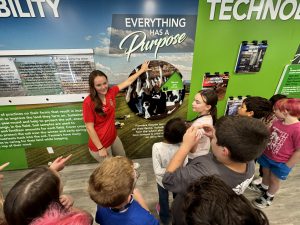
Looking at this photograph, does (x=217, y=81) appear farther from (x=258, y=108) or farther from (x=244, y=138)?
(x=244, y=138)

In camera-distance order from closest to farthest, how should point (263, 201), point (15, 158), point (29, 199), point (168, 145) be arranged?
1. point (29, 199)
2. point (168, 145)
3. point (263, 201)
4. point (15, 158)

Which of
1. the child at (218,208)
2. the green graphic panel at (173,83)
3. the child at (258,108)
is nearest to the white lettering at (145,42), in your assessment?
the green graphic panel at (173,83)

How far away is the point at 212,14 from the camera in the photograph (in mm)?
2344

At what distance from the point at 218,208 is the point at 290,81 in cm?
279

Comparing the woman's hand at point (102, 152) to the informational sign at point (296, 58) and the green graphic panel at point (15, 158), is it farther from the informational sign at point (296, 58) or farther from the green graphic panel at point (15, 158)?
the informational sign at point (296, 58)

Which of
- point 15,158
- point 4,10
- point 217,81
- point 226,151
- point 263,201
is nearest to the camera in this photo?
point 226,151

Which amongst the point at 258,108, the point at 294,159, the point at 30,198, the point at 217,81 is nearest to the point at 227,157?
the point at 30,198

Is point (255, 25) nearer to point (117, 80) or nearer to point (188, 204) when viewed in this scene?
point (117, 80)

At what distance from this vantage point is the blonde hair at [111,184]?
1081mm

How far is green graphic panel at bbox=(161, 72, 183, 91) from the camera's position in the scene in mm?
2681

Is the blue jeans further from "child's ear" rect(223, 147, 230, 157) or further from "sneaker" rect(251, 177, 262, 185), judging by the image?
"sneaker" rect(251, 177, 262, 185)

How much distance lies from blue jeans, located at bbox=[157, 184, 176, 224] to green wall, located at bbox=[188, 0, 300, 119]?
49.9 inches

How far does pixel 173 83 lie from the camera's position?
8.91 feet

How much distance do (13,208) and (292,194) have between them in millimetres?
2957
